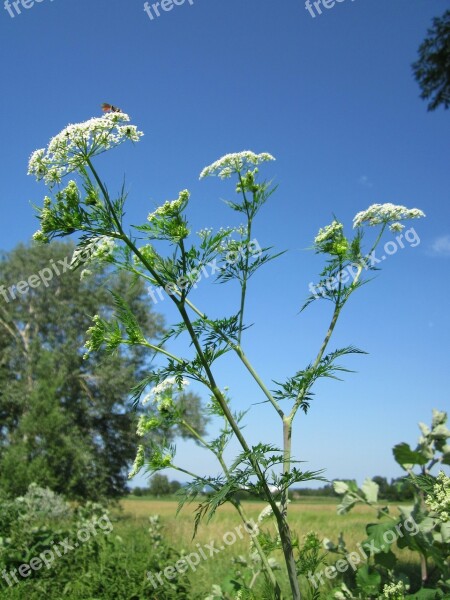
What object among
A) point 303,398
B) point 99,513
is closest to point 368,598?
point 303,398

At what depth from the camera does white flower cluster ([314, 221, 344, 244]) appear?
10.6 feet

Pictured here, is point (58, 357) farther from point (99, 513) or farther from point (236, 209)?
point (236, 209)

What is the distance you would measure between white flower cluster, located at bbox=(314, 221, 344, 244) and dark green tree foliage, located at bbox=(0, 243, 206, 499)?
17.0 m

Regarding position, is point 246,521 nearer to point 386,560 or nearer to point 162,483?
point 386,560

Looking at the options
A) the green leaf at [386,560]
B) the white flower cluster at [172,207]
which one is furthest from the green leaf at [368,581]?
the white flower cluster at [172,207]

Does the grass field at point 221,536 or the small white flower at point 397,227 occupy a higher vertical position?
the small white flower at point 397,227

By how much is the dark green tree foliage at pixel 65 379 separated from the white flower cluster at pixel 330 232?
55.7 ft

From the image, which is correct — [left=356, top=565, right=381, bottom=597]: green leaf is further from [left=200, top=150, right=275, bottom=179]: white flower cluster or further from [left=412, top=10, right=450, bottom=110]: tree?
[left=412, top=10, right=450, bottom=110]: tree

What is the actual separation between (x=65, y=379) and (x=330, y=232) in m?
18.9

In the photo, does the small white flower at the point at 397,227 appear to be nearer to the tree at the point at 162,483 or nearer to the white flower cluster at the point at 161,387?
Result: the white flower cluster at the point at 161,387

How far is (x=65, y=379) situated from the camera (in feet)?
67.5

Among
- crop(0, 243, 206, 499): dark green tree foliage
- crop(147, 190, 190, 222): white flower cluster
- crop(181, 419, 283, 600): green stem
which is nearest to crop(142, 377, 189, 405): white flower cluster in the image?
crop(181, 419, 283, 600): green stem

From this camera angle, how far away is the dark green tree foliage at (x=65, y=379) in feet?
63.6

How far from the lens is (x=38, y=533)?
624cm
